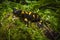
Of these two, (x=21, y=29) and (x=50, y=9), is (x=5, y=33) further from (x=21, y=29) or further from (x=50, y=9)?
(x=50, y=9)

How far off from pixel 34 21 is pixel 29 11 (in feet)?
1.41

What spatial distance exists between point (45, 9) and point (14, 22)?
108cm

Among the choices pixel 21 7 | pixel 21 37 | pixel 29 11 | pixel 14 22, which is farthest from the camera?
pixel 21 7

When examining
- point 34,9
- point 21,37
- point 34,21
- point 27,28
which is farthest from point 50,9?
point 21,37

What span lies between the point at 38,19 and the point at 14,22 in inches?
25.6

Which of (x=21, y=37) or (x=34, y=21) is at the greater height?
(x=34, y=21)

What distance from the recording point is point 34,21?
Answer: 4062 mm

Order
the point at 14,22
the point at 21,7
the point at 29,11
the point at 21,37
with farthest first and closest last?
the point at 21,7, the point at 29,11, the point at 14,22, the point at 21,37

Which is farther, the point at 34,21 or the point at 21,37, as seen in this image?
the point at 34,21

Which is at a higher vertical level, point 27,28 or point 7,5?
point 7,5

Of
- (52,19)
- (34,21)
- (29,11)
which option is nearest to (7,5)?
(29,11)

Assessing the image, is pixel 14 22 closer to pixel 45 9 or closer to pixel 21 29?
pixel 21 29

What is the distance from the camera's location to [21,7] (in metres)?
4.70

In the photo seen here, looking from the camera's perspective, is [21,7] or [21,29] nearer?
[21,29]
